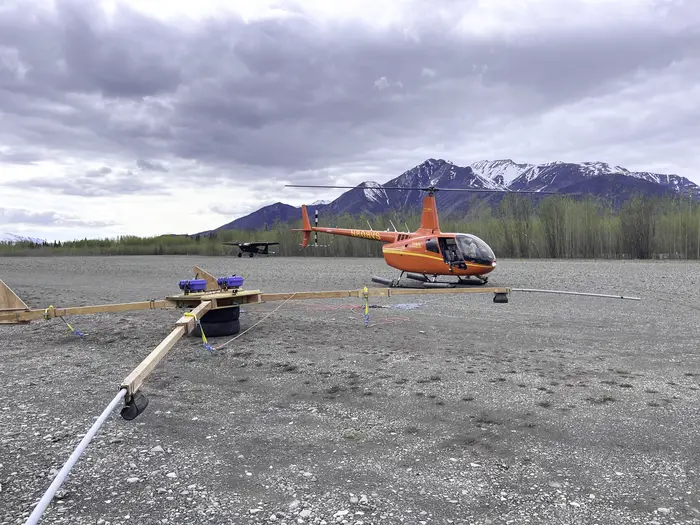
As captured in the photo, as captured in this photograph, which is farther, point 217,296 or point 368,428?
point 217,296

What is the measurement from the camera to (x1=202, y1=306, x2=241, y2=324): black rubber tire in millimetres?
8375

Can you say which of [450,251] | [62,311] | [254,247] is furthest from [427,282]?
[254,247]

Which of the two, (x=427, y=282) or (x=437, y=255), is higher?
(x=437, y=255)

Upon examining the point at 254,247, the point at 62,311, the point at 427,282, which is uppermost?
the point at 254,247

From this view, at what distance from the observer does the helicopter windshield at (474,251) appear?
587 inches

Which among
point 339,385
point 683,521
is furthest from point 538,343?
point 683,521

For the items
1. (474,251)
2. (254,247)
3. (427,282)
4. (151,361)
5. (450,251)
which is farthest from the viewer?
(254,247)

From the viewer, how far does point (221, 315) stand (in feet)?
27.7

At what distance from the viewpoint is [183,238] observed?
198 feet

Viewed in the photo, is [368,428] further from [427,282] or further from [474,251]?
[427,282]

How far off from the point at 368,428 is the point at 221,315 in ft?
15.2

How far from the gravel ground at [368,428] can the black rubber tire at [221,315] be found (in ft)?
1.35

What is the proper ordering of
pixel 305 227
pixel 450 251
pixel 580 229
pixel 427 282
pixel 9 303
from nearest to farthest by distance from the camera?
1. pixel 9 303
2. pixel 450 251
3. pixel 427 282
4. pixel 305 227
5. pixel 580 229

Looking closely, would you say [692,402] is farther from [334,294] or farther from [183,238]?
[183,238]
